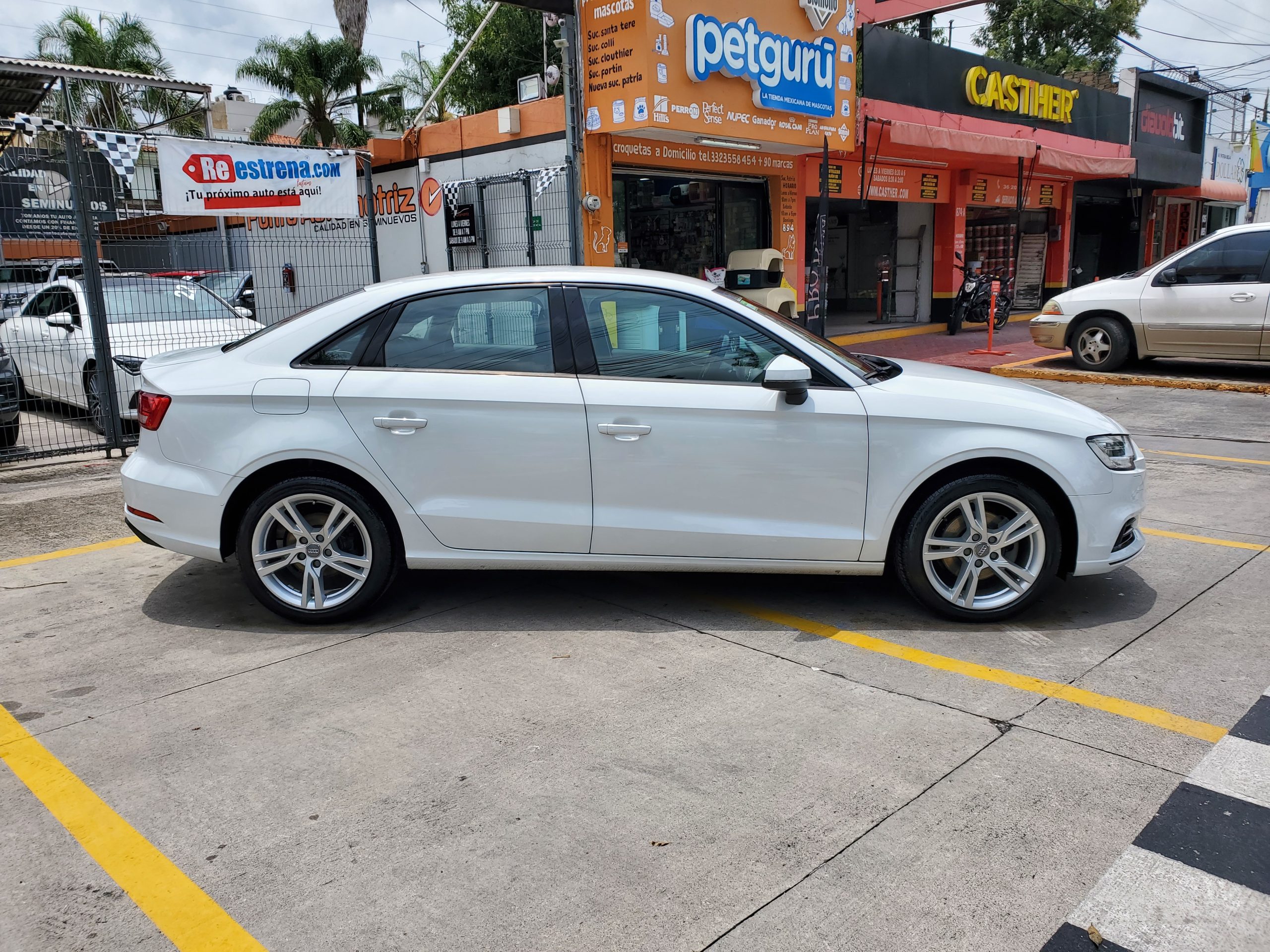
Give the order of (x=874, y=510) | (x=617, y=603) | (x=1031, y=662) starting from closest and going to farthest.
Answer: (x=1031, y=662)
(x=874, y=510)
(x=617, y=603)

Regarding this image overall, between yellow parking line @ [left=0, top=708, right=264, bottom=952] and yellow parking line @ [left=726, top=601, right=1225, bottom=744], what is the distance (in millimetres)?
2735

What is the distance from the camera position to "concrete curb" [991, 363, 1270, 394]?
1143 centimetres

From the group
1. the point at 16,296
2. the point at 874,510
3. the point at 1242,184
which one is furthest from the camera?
the point at 1242,184

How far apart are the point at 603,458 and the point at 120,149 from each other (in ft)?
22.0

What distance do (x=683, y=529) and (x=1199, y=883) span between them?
2.39m

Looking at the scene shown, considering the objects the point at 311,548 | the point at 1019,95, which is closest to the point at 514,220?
the point at 311,548

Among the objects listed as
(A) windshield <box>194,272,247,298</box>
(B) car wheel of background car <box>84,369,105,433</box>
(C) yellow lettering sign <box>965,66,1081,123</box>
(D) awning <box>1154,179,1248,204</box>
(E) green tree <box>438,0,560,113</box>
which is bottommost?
(B) car wheel of background car <box>84,369,105,433</box>

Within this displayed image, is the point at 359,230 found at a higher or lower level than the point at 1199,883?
higher

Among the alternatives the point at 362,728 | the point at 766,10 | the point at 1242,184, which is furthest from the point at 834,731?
the point at 1242,184

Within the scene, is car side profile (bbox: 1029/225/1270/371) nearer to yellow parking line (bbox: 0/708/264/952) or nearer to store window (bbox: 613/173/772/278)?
store window (bbox: 613/173/772/278)

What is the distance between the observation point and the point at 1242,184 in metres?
32.4

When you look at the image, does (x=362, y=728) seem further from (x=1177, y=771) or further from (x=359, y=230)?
(x=359, y=230)

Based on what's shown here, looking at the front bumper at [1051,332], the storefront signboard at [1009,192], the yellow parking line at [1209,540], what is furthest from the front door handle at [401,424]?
the storefront signboard at [1009,192]

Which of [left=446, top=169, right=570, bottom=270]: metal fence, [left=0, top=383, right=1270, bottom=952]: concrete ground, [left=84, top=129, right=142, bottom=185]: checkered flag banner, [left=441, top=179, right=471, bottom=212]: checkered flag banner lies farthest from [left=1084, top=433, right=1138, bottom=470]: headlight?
[left=441, top=179, right=471, bottom=212]: checkered flag banner
